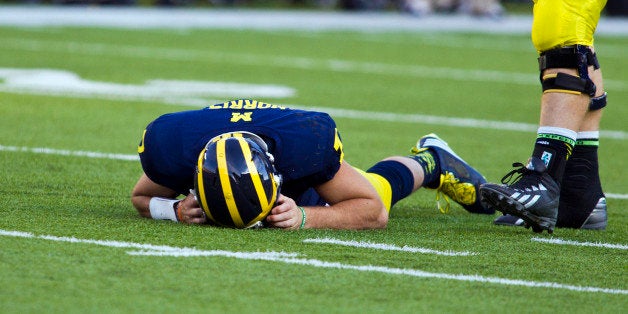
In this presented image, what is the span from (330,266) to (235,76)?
8.40 m

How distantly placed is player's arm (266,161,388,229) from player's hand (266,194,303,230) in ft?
0.11

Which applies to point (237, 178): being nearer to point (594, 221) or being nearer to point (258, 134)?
point (258, 134)

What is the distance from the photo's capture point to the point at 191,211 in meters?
5.22

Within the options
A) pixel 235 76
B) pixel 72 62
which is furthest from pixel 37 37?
pixel 235 76

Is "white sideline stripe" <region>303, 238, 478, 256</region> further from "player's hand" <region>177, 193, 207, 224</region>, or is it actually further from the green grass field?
"player's hand" <region>177, 193, 207, 224</region>

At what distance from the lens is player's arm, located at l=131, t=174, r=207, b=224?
5.22 meters

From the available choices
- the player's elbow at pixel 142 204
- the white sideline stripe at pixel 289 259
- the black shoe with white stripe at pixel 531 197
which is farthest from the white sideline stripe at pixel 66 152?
the black shoe with white stripe at pixel 531 197

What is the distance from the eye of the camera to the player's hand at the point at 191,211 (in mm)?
5207

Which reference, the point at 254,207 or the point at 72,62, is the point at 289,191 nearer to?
the point at 254,207

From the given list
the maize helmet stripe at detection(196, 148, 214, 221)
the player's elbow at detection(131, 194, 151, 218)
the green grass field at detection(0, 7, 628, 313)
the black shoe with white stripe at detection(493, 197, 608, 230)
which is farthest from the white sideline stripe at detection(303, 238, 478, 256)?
the black shoe with white stripe at detection(493, 197, 608, 230)

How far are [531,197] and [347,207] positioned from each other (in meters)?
0.75

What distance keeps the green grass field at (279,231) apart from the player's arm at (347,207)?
0.06m

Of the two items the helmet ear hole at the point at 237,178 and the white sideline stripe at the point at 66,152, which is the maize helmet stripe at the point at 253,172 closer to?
the helmet ear hole at the point at 237,178

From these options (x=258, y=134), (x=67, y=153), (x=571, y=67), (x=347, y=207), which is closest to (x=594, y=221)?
(x=571, y=67)
